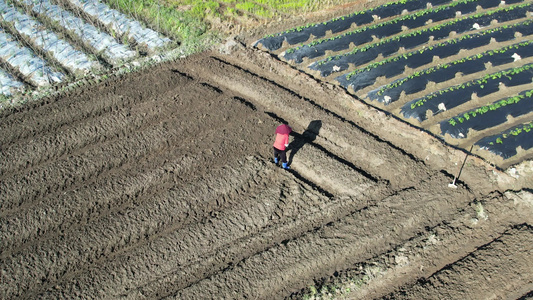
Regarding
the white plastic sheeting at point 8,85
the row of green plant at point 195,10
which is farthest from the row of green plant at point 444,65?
the white plastic sheeting at point 8,85

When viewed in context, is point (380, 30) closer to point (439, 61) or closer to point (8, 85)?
point (439, 61)

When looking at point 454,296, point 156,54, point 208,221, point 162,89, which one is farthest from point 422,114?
point 156,54

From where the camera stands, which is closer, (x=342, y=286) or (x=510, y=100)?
(x=342, y=286)

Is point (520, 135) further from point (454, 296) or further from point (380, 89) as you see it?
point (454, 296)

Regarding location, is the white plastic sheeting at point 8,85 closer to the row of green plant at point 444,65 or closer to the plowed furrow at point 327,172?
the plowed furrow at point 327,172

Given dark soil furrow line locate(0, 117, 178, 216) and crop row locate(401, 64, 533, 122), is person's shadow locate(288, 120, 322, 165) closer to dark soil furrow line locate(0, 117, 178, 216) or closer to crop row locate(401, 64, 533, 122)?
crop row locate(401, 64, 533, 122)

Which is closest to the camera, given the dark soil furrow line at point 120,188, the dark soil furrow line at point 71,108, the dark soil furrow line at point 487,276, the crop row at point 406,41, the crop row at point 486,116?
the dark soil furrow line at point 487,276
